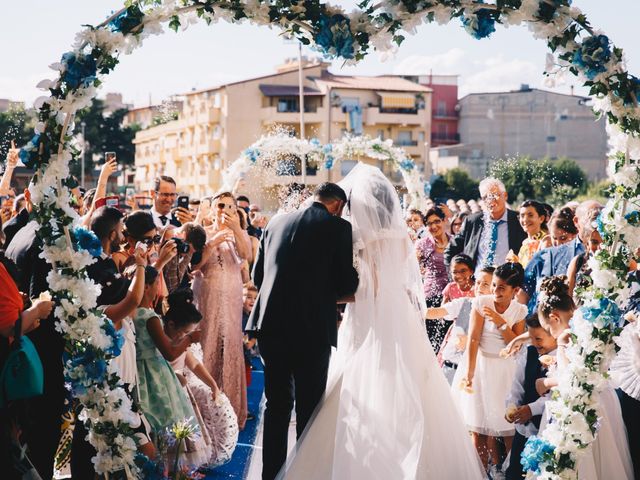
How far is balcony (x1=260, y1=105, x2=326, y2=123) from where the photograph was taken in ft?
236

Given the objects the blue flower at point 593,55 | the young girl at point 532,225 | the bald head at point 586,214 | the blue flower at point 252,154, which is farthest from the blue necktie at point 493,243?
the blue flower at point 252,154

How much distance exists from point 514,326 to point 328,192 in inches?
75.9

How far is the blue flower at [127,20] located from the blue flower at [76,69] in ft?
0.83

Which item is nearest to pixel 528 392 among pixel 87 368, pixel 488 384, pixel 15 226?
pixel 488 384

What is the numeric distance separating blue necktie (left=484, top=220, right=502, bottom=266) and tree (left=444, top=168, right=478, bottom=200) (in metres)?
54.2

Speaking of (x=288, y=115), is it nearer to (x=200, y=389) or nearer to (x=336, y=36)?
(x=200, y=389)

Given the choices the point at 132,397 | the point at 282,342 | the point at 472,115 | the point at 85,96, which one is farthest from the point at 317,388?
the point at 472,115

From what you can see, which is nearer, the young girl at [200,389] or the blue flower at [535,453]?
the blue flower at [535,453]

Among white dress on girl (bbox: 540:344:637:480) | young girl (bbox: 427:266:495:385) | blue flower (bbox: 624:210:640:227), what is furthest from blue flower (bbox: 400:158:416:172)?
blue flower (bbox: 624:210:640:227)

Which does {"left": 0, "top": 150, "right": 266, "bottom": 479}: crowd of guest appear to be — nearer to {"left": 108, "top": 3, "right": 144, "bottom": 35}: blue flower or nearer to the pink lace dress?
the pink lace dress

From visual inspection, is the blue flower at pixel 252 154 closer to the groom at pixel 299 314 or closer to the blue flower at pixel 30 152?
the groom at pixel 299 314

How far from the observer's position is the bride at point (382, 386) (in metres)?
6.41

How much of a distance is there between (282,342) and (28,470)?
1885mm

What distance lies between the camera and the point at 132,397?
21.6 feet
